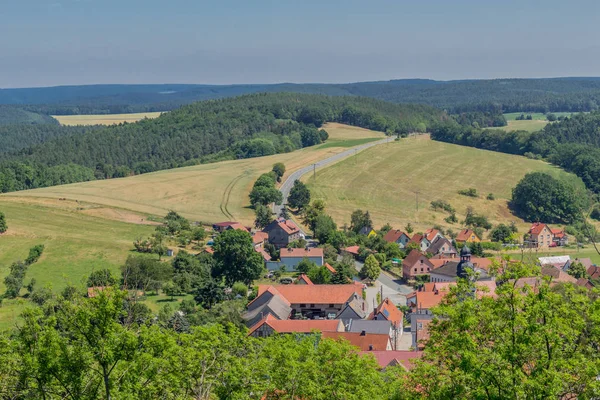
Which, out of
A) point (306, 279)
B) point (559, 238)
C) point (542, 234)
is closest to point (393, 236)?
point (542, 234)

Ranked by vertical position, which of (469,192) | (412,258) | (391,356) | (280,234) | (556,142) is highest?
(391,356)

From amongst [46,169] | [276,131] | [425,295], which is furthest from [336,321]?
[276,131]

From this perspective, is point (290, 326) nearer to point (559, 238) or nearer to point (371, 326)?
point (371, 326)

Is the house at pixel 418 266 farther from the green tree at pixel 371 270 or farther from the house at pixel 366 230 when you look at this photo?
the house at pixel 366 230

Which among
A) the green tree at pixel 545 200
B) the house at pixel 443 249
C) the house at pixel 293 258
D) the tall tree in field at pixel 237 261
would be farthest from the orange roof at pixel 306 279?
the green tree at pixel 545 200

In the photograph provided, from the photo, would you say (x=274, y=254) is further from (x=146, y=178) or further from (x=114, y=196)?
(x=146, y=178)

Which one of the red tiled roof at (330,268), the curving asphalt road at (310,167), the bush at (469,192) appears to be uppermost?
the red tiled roof at (330,268)

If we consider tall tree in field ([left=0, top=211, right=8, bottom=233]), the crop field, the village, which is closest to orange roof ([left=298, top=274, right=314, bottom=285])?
the village
